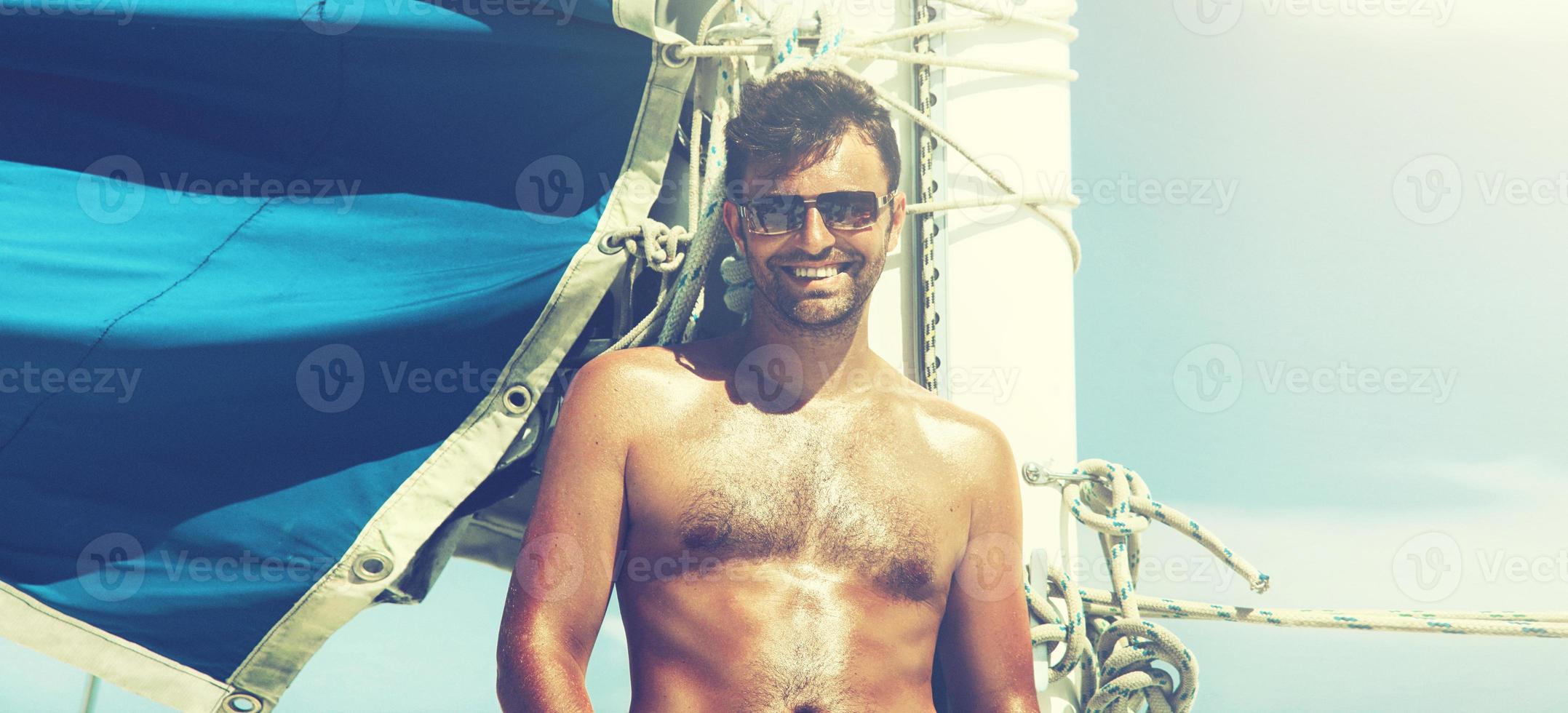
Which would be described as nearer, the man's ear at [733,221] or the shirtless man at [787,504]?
the shirtless man at [787,504]

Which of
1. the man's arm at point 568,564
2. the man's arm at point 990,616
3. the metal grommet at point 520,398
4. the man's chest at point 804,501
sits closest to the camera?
the man's arm at point 568,564

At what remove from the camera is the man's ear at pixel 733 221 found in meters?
2.76

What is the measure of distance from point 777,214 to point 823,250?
0.37ft

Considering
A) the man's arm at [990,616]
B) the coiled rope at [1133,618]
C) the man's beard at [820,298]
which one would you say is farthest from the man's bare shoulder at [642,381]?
the coiled rope at [1133,618]

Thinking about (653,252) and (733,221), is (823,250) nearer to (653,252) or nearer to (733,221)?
(733,221)

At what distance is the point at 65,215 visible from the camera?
289 cm

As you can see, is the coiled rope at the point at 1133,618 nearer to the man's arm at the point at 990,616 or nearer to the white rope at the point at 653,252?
the man's arm at the point at 990,616

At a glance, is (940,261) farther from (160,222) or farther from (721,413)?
(160,222)

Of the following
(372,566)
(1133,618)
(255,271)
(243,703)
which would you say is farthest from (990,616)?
(255,271)

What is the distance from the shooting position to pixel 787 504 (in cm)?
264

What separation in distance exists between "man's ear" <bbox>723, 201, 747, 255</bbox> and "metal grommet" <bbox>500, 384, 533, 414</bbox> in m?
0.53

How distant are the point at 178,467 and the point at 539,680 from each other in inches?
36.3

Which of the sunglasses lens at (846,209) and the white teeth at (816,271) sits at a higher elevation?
the sunglasses lens at (846,209)

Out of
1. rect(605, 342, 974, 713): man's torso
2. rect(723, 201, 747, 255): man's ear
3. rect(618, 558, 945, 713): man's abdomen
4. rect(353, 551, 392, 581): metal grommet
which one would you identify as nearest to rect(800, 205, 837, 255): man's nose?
rect(723, 201, 747, 255): man's ear
